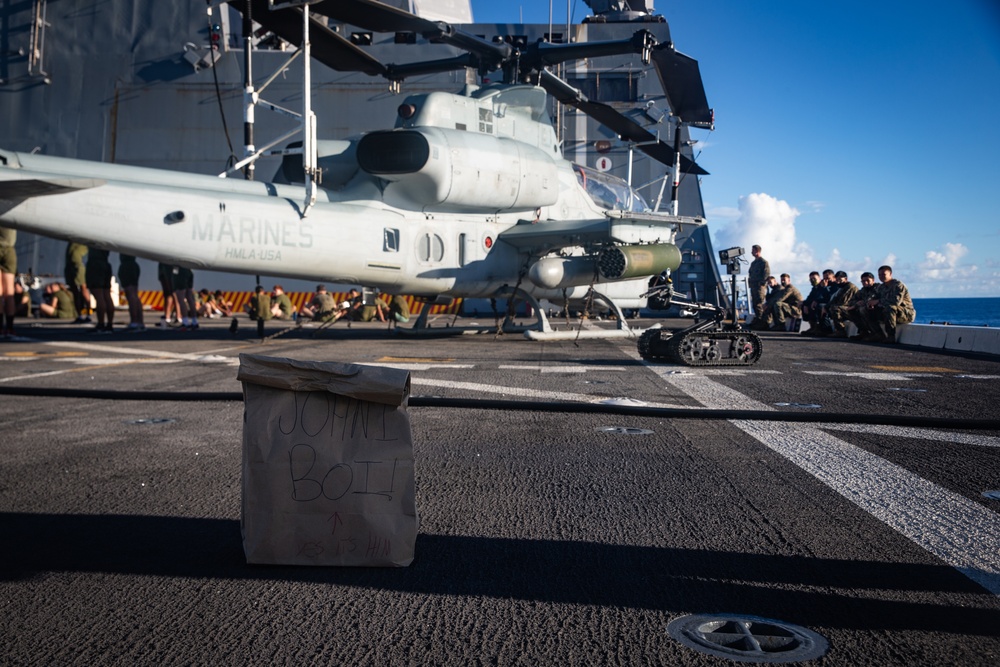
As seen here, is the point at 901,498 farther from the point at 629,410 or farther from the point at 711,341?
the point at 711,341

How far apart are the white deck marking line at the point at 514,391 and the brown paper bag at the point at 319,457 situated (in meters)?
3.75

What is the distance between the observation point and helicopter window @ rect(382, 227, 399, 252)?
470 inches

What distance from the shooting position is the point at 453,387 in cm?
713

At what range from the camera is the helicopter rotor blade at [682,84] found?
15000 millimetres

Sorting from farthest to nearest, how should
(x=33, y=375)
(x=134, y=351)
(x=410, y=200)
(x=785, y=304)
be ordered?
1. (x=785, y=304)
2. (x=410, y=200)
3. (x=134, y=351)
4. (x=33, y=375)

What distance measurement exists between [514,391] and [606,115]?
10554 mm

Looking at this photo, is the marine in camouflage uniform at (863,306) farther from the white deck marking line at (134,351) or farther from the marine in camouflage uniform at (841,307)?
the white deck marking line at (134,351)

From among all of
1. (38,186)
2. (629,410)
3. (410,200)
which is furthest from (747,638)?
(410,200)

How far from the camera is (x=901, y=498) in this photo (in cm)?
350

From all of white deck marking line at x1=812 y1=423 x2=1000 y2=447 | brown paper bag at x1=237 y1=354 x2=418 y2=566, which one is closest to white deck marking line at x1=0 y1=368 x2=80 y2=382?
brown paper bag at x1=237 y1=354 x2=418 y2=566

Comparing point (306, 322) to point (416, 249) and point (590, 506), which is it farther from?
point (590, 506)

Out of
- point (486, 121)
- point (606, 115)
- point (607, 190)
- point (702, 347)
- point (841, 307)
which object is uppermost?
point (606, 115)

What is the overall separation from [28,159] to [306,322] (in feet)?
34.3

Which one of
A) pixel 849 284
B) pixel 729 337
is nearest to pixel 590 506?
pixel 729 337
